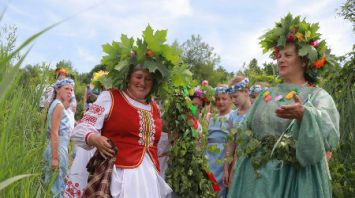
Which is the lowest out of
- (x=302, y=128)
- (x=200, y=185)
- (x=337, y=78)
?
(x=200, y=185)

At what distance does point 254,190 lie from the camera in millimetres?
2727

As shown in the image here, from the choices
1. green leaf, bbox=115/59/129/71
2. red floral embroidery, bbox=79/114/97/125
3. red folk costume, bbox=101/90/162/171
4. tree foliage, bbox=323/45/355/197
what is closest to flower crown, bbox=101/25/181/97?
green leaf, bbox=115/59/129/71

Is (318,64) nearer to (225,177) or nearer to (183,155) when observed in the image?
(183,155)

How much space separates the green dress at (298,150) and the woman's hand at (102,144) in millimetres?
860

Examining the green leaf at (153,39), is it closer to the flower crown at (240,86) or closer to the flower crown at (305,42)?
the flower crown at (305,42)

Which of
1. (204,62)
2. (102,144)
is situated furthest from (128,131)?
(204,62)

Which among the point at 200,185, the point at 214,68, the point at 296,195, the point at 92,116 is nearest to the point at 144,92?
the point at 92,116

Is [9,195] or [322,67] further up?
[322,67]

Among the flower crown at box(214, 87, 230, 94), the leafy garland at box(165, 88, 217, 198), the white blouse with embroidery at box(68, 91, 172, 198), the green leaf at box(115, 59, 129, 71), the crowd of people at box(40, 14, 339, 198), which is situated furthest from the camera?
the flower crown at box(214, 87, 230, 94)

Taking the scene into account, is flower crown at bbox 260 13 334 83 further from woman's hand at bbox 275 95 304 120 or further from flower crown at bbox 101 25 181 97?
flower crown at bbox 101 25 181 97

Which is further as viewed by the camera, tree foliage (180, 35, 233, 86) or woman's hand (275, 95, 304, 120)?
tree foliage (180, 35, 233, 86)

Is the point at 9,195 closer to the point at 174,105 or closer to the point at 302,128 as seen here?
the point at 302,128

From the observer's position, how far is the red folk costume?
109 inches

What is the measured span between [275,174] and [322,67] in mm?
800
